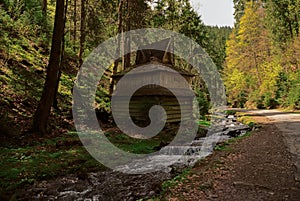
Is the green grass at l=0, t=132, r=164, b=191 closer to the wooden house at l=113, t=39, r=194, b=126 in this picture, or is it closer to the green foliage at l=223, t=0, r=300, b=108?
the wooden house at l=113, t=39, r=194, b=126

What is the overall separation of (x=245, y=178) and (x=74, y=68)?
69.2ft

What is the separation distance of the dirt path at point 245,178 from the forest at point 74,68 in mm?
3500

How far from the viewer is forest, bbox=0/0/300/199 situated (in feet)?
28.1

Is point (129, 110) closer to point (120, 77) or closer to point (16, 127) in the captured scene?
point (120, 77)

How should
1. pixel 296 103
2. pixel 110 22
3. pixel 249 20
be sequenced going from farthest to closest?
pixel 249 20
pixel 296 103
pixel 110 22

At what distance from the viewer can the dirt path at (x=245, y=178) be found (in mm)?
5008

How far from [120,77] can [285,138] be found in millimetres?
12063

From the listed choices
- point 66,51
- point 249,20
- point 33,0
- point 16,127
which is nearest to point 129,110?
point 16,127

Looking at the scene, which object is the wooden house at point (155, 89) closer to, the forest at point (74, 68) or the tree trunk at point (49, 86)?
the forest at point (74, 68)

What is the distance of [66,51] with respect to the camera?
2384 cm

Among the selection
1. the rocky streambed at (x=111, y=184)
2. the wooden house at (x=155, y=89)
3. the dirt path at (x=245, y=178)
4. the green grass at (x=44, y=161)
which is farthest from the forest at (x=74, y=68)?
the dirt path at (x=245, y=178)

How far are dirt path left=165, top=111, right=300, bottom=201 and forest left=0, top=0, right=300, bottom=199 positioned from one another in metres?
3.50

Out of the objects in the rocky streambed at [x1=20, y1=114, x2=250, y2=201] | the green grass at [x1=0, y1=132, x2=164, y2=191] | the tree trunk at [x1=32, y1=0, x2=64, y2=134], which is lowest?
the rocky streambed at [x1=20, y1=114, x2=250, y2=201]

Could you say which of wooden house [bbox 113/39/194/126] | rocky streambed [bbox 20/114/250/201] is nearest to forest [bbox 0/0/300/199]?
rocky streambed [bbox 20/114/250/201]
